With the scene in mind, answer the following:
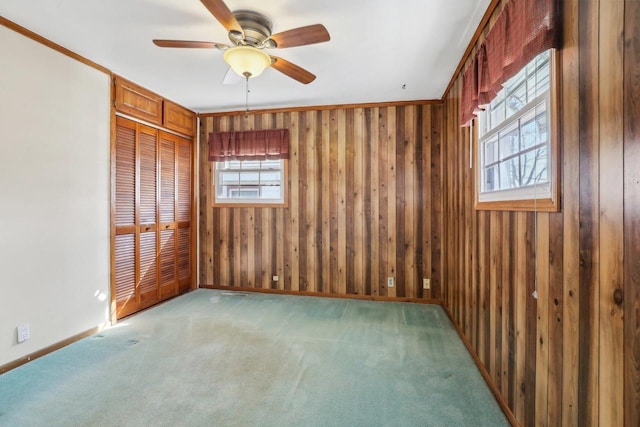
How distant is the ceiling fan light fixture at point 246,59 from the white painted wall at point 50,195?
A: 5.50ft

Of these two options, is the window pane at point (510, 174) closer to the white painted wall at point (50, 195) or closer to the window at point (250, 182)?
the window at point (250, 182)

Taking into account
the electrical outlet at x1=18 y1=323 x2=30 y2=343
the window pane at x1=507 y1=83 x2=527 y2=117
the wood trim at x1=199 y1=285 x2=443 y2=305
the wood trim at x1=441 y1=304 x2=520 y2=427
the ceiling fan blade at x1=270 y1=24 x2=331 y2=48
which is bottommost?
the wood trim at x1=441 y1=304 x2=520 y2=427

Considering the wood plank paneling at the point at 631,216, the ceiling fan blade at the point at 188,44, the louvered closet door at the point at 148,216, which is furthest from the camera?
the louvered closet door at the point at 148,216

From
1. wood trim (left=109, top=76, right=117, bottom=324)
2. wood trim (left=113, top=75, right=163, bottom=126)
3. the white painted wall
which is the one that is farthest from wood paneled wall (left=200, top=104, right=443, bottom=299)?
the white painted wall

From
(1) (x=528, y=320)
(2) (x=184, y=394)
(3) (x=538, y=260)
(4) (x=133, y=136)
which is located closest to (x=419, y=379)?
(1) (x=528, y=320)

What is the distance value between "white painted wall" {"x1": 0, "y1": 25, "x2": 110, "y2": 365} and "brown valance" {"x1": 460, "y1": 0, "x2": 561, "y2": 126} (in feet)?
11.1

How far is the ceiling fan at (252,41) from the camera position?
73.5 inches

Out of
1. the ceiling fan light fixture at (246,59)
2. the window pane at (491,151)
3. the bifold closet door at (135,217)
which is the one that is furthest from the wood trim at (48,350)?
the window pane at (491,151)

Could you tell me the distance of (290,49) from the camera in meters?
2.62

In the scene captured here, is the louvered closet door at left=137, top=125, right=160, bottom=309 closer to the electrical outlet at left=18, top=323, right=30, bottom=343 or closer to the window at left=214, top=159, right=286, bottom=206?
the window at left=214, top=159, right=286, bottom=206

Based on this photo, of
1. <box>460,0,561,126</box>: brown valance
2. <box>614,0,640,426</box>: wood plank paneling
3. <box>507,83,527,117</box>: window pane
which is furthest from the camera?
<box>507,83,527,117</box>: window pane

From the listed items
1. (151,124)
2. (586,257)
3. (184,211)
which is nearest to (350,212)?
(184,211)

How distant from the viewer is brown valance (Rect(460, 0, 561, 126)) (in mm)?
1293

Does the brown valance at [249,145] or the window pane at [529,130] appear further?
the brown valance at [249,145]
